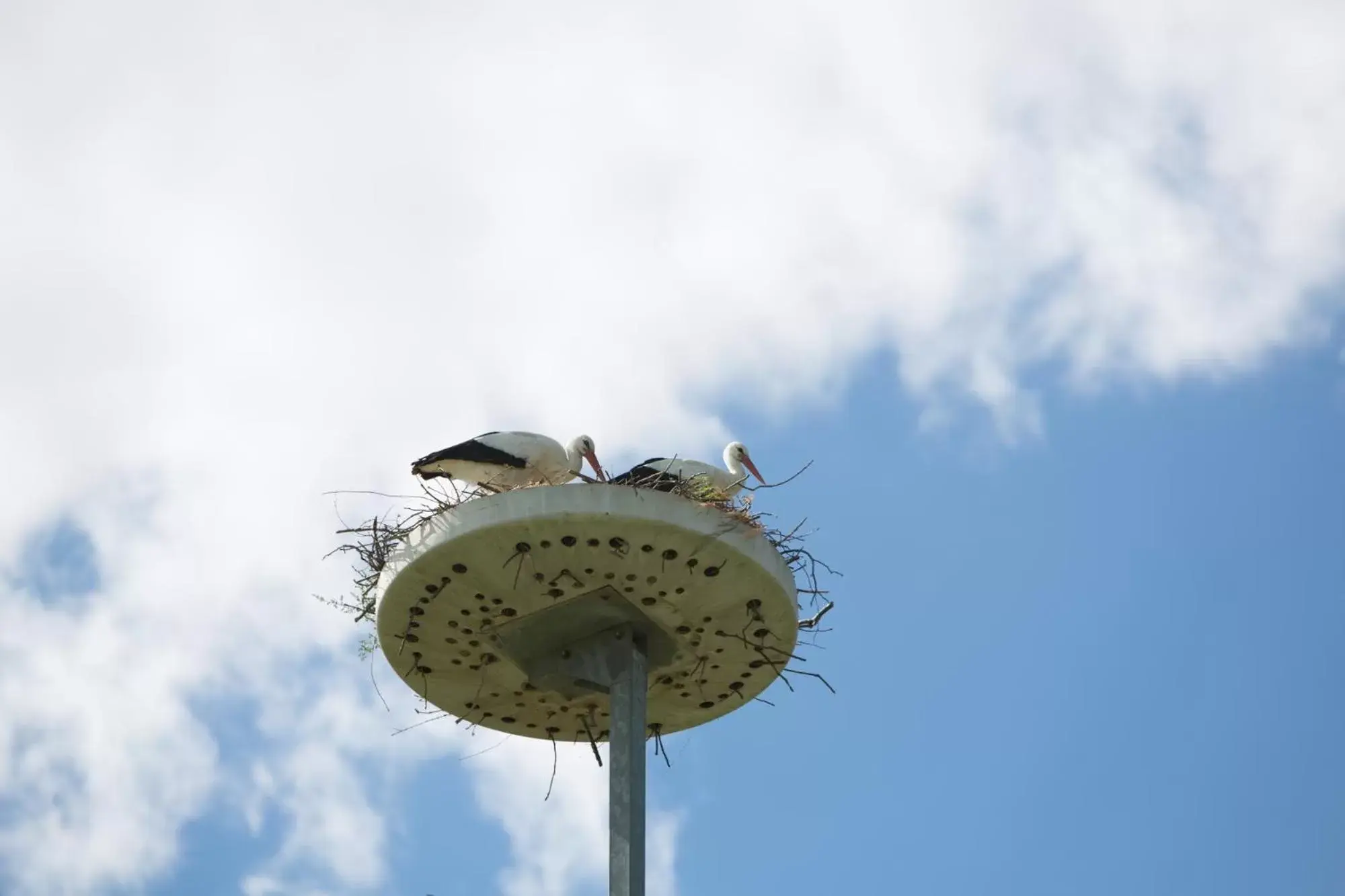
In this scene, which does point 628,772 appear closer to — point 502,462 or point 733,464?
point 502,462

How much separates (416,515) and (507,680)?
2.10m

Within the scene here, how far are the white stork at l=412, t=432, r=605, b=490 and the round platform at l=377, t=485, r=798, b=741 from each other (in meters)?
1.33

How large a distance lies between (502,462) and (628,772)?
3008mm

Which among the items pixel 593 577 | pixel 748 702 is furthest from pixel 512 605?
pixel 748 702

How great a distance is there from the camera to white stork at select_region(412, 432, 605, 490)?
15.6 m

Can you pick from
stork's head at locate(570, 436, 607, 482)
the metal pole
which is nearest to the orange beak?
stork's head at locate(570, 436, 607, 482)

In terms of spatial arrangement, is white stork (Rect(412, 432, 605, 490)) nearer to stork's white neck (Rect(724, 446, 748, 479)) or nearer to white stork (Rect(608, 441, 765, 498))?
white stork (Rect(608, 441, 765, 498))

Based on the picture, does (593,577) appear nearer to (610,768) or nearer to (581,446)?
(610,768)

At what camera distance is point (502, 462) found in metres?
15.6

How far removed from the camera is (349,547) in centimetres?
1491

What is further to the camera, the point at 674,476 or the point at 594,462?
the point at 594,462

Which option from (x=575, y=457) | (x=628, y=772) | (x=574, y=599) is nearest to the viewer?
(x=628, y=772)

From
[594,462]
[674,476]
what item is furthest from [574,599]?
[594,462]

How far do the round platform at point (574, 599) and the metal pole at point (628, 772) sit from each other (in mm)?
379
